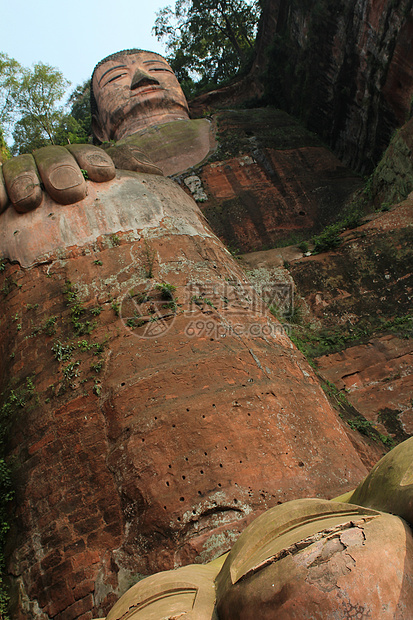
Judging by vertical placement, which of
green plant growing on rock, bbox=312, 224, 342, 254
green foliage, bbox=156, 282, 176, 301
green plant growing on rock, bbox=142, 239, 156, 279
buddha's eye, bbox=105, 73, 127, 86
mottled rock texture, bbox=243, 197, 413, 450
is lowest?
mottled rock texture, bbox=243, 197, 413, 450

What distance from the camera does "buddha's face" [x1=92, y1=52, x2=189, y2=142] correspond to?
14.0 m

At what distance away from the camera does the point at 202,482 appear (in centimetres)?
360

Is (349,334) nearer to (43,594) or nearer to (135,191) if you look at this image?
(135,191)

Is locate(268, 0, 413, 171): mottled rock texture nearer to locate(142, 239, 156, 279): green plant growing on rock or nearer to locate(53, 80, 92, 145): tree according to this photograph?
locate(53, 80, 92, 145): tree

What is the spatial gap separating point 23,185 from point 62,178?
1.35 feet

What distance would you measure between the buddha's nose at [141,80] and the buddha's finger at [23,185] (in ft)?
31.2

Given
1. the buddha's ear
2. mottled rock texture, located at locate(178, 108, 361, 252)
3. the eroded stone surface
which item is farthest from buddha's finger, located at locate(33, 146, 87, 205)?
the buddha's ear

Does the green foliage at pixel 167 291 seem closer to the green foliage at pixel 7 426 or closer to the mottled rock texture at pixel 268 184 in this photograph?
the green foliage at pixel 7 426

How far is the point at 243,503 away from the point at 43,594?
152 cm

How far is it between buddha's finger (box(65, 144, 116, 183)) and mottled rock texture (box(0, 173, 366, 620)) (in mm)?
201

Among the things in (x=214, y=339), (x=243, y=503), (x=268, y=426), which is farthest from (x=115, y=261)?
(x=243, y=503)

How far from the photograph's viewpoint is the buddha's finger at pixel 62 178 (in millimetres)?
5375

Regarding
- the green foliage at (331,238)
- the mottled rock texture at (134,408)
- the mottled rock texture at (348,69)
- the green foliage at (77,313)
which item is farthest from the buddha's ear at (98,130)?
the green foliage at (77,313)
